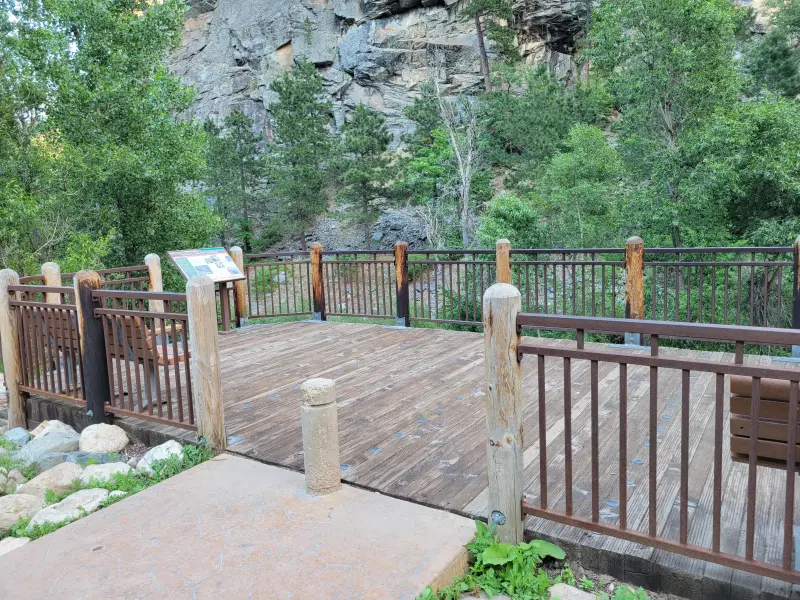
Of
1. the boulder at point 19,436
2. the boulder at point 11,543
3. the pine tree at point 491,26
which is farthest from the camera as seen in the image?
the pine tree at point 491,26

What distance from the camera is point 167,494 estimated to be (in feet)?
10.0

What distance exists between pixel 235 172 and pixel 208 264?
2170cm

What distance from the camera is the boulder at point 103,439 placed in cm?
405

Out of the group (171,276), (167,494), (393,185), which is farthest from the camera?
(393,185)

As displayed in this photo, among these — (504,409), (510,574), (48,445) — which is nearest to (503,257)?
(504,409)

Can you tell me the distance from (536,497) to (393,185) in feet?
71.0

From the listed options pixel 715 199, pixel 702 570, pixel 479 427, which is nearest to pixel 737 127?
pixel 715 199

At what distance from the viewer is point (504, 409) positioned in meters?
2.42

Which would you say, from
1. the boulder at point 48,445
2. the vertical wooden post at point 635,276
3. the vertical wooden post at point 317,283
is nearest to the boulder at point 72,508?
the boulder at point 48,445

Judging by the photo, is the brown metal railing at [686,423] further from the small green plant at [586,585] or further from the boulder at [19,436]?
the boulder at [19,436]

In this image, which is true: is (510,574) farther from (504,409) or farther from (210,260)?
(210,260)

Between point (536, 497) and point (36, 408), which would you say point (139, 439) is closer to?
point (36, 408)

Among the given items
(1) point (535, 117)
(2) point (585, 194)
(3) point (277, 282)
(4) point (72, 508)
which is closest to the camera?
(4) point (72, 508)

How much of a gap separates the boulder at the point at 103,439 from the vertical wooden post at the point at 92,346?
0.64 feet
